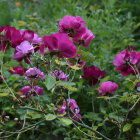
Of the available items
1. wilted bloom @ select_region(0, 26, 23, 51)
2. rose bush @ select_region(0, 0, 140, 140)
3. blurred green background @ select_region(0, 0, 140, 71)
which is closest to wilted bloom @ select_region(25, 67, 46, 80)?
rose bush @ select_region(0, 0, 140, 140)

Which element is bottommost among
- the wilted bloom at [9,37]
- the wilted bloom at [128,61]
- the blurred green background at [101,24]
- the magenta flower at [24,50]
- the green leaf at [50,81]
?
the blurred green background at [101,24]

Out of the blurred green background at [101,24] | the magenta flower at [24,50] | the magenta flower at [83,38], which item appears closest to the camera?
the magenta flower at [24,50]

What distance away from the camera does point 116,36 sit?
109 inches

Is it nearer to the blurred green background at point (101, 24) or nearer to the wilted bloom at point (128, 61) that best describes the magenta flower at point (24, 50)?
the blurred green background at point (101, 24)

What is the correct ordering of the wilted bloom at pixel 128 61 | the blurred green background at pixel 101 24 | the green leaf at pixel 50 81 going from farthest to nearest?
the blurred green background at pixel 101 24, the wilted bloom at pixel 128 61, the green leaf at pixel 50 81

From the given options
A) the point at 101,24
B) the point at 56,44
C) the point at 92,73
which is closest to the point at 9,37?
the point at 56,44

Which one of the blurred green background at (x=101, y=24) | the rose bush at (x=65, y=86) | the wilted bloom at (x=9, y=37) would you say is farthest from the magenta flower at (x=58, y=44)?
the blurred green background at (x=101, y=24)

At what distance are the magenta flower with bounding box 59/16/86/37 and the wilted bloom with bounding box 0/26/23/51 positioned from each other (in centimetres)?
16

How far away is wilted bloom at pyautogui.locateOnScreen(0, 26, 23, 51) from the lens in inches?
46.6

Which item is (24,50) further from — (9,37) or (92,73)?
(92,73)

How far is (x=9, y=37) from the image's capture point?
3.91 ft

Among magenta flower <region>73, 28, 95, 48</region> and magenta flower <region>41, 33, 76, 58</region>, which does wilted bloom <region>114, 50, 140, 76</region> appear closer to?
magenta flower <region>73, 28, 95, 48</region>

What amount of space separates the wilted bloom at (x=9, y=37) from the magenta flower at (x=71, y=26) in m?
0.16

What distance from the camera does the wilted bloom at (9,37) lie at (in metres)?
1.18
